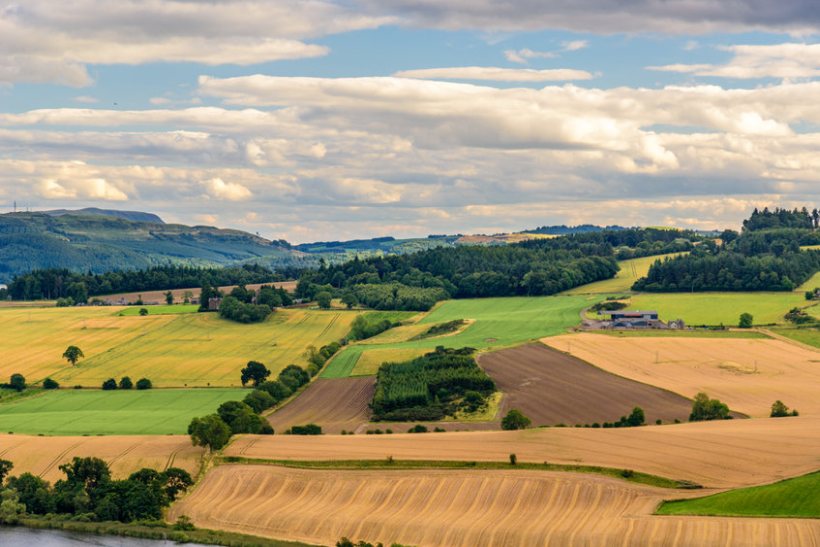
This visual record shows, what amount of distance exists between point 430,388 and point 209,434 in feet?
102

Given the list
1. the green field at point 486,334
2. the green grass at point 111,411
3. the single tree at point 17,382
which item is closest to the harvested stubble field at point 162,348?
the single tree at point 17,382

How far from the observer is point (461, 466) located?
93.8 m

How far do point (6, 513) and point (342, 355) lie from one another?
75.2 m

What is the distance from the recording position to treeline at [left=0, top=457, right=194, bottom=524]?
89.1 metres

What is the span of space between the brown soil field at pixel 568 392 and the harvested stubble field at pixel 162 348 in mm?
34617

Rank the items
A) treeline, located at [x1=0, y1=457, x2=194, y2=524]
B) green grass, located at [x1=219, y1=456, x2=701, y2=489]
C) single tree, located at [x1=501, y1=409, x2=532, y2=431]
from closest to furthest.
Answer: green grass, located at [x1=219, y1=456, x2=701, y2=489] → treeline, located at [x1=0, y1=457, x2=194, y2=524] → single tree, located at [x1=501, y1=409, x2=532, y2=431]

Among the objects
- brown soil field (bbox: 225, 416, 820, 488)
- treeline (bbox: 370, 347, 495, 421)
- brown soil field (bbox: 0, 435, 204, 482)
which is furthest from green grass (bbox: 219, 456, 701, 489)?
treeline (bbox: 370, 347, 495, 421)

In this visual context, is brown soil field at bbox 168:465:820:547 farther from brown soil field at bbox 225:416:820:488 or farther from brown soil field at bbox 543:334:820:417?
brown soil field at bbox 543:334:820:417

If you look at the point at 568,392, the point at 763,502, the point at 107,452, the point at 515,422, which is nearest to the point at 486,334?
the point at 568,392

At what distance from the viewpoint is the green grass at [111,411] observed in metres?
118

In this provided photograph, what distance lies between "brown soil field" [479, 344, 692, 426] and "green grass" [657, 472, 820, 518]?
28.6 meters

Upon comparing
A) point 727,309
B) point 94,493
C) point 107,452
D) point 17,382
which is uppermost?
point 727,309

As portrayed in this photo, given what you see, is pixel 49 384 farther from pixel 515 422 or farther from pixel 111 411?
pixel 515 422

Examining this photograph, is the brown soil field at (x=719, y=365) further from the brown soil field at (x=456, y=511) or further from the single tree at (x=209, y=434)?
the single tree at (x=209, y=434)
